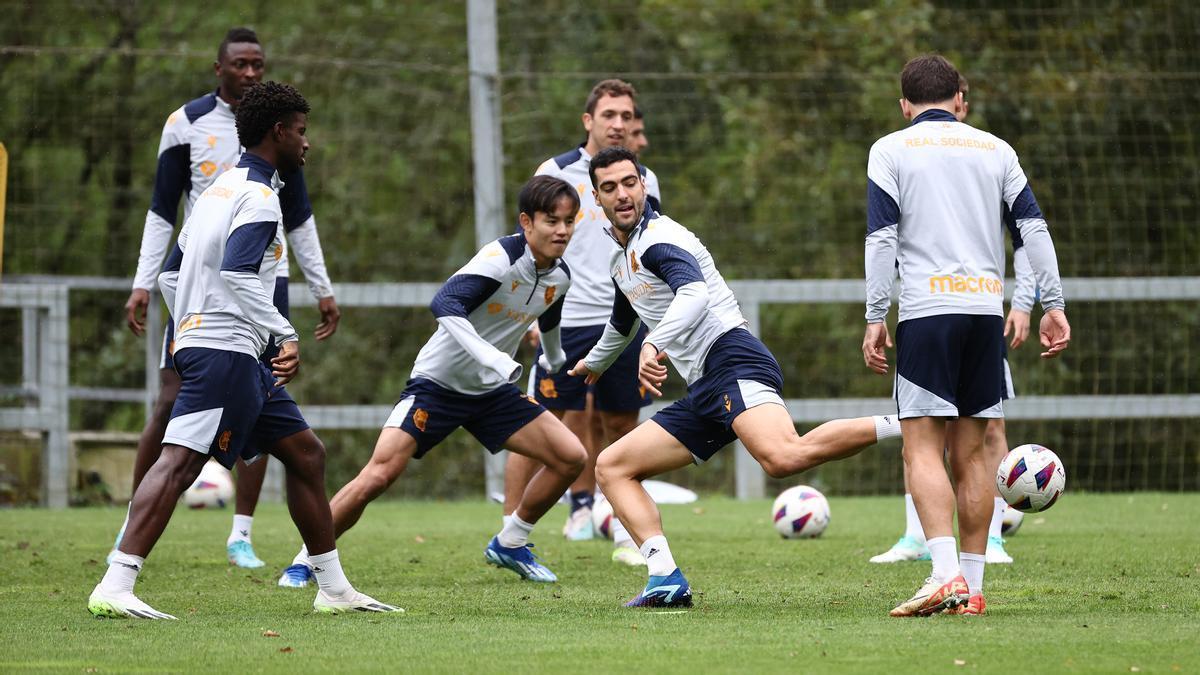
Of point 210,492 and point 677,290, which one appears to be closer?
point 677,290

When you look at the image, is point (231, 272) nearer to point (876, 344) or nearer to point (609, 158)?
point (609, 158)

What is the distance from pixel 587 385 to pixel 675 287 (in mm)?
2807

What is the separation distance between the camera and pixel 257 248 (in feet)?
18.1

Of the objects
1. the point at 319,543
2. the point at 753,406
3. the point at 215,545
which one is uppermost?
the point at 753,406

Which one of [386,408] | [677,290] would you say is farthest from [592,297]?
[386,408]

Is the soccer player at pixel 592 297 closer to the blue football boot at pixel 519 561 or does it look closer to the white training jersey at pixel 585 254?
the white training jersey at pixel 585 254

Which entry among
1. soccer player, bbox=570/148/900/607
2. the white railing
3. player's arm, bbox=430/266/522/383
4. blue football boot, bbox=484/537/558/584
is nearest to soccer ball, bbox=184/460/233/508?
the white railing

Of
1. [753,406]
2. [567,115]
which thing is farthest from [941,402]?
[567,115]

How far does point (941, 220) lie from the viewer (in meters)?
5.39

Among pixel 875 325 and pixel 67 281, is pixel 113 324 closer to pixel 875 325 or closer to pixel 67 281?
pixel 67 281

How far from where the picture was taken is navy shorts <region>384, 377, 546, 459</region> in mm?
6551

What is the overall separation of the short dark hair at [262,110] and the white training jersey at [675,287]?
53.1 inches

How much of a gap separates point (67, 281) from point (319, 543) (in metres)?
8.75

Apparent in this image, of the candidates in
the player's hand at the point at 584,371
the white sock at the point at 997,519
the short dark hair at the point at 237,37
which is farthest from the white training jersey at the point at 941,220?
the short dark hair at the point at 237,37
